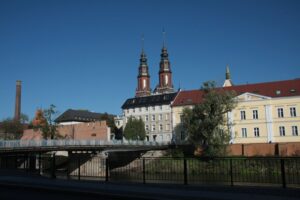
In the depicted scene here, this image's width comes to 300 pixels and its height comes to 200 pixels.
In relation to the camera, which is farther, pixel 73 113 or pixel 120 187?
pixel 73 113

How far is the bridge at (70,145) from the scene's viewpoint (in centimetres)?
4903

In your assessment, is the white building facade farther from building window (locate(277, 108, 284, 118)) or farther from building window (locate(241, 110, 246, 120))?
building window (locate(277, 108, 284, 118))

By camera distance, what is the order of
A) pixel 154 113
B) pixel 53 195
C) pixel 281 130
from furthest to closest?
pixel 154 113
pixel 281 130
pixel 53 195

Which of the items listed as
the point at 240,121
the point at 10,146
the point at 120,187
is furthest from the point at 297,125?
the point at 120,187

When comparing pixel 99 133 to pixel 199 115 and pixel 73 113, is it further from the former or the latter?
pixel 73 113

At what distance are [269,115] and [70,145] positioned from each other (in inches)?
1407

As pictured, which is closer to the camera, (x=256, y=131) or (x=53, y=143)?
(x=53, y=143)

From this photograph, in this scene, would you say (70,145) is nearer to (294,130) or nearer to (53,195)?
(294,130)

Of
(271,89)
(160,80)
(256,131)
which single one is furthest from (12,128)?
(271,89)

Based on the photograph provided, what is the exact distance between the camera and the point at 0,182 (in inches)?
696

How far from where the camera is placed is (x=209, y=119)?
55.0 metres

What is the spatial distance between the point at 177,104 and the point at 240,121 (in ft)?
59.6

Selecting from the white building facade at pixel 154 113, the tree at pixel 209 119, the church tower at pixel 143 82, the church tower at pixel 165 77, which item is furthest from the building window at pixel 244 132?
the church tower at pixel 143 82

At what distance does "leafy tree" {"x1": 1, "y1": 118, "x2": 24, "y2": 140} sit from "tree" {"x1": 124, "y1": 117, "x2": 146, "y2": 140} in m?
29.7
